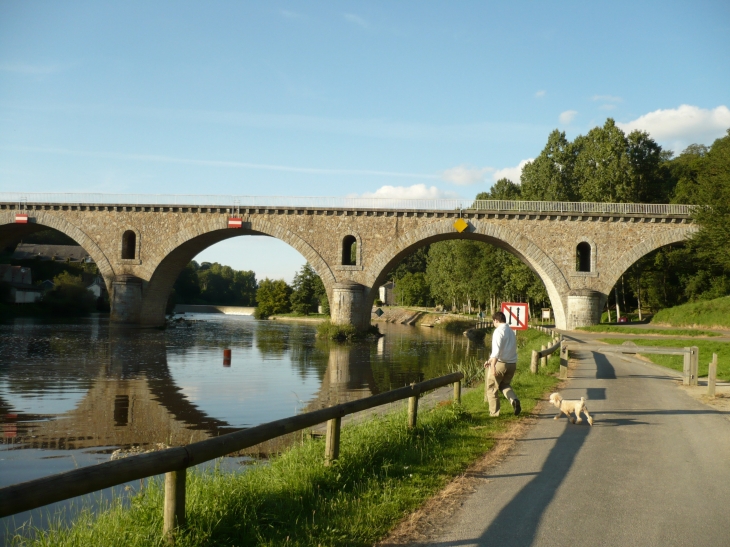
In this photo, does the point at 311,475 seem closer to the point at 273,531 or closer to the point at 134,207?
the point at 273,531

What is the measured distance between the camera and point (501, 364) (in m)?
10.0

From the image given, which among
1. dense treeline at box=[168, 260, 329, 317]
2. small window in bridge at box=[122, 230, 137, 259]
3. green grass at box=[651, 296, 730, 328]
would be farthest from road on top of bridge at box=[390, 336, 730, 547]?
dense treeline at box=[168, 260, 329, 317]

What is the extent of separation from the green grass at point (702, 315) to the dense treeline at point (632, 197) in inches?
105

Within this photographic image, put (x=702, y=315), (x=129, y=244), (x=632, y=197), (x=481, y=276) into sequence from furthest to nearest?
(x=481, y=276) → (x=632, y=197) → (x=129, y=244) → (x=702, y=315)

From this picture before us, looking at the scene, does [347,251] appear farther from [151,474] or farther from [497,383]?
[151,474]

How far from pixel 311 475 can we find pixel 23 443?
7.23 metres

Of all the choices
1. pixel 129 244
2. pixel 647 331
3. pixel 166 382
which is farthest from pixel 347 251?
pixel 166 382

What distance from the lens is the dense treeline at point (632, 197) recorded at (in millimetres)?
40562

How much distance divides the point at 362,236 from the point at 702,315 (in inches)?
784

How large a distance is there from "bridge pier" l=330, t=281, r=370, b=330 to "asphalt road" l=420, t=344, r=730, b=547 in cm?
3126

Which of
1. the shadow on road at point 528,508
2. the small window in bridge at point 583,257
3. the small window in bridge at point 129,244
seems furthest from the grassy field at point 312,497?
the small window in bridge at point 129,244

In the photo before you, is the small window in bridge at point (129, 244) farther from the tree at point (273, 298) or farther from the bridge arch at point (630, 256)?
the tree at point (273, 298)

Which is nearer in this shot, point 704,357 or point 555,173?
point 704,357

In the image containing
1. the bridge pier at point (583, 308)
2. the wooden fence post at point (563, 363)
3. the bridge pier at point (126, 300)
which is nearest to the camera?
the wooden fence post at point (563, 363)
